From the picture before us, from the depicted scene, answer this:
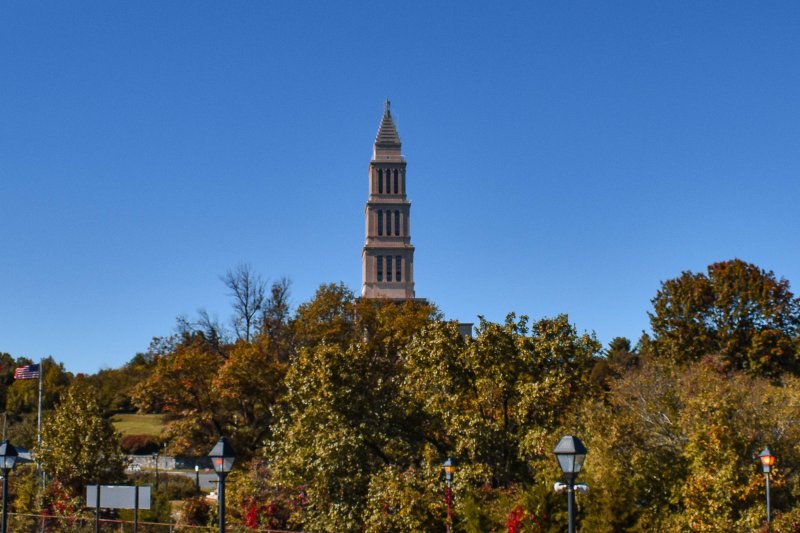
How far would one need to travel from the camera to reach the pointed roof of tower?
124500 millimetres

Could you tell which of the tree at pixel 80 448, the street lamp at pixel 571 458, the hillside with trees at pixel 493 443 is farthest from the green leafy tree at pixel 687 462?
the tree at pixel 80 448

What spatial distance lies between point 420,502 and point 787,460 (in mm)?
9613

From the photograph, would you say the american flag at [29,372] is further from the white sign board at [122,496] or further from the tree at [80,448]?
the white sign board at [122,496]

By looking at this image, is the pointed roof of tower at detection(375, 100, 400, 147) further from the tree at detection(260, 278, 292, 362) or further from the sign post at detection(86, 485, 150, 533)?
the sign post at detection(86, 485, 150, 533)

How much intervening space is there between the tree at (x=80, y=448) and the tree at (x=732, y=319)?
3265 cm

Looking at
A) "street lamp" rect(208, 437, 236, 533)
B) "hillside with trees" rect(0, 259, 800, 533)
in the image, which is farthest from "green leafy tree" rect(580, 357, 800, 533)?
"street lamp" rect(208, 437, 236, 533)

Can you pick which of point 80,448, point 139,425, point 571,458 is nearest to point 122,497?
point 80,448

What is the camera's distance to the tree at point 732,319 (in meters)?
54.0

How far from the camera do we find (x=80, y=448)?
34.1 m

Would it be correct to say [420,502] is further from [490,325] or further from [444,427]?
[490,325]

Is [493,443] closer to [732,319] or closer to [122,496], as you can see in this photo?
[122,496]

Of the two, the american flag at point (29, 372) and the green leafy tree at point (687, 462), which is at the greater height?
the american flag at point (29, 372)

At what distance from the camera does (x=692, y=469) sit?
76.9 feet

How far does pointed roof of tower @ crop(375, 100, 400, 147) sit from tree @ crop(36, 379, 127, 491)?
9227 cm
